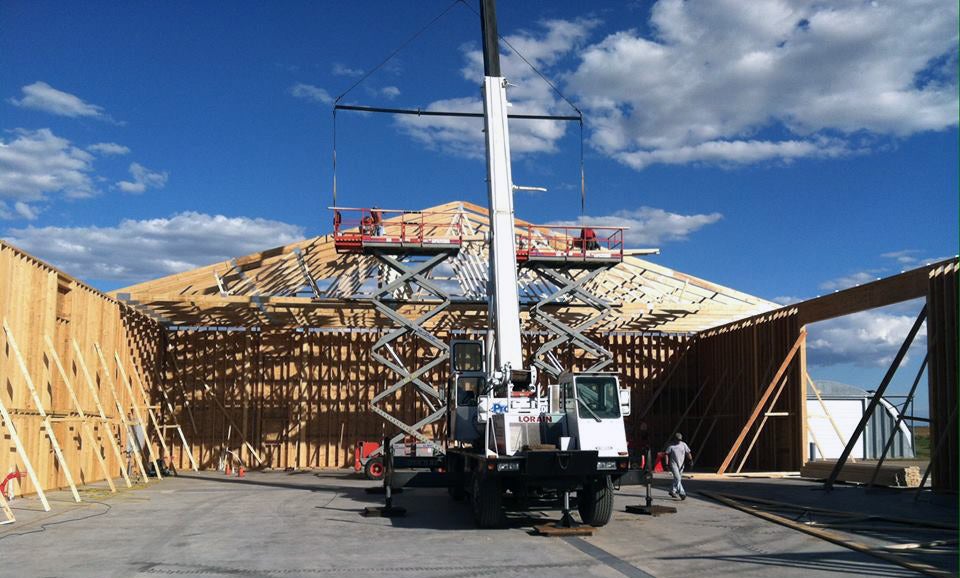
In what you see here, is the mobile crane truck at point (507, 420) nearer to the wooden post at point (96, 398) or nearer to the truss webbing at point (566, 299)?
the wooden post at point (96, 398)

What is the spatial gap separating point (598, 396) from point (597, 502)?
1737mm

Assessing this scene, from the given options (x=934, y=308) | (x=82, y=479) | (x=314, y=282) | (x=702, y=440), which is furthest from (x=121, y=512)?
(x=702, y=440)

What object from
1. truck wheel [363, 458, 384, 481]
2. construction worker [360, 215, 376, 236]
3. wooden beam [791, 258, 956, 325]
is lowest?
truck wheel [363, 458, 384, 481]

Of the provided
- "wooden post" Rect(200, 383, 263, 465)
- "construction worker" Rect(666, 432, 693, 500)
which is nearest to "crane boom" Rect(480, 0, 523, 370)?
"construction worker" Rect(666, 432, 693, 500)

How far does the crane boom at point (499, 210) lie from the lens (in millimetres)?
15977

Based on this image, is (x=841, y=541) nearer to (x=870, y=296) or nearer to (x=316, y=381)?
(x=870, y=296)

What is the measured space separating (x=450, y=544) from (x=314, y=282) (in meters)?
16.7

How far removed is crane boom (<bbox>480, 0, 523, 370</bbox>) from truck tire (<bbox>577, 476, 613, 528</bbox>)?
260 cm

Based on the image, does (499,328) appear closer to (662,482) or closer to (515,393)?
(515,393)

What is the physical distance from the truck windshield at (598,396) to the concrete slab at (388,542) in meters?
1.87

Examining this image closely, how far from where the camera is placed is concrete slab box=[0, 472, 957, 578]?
10.5m

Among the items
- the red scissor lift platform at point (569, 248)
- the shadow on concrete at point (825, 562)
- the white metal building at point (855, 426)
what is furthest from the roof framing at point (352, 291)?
the shadow on concrete at point (825, 562)

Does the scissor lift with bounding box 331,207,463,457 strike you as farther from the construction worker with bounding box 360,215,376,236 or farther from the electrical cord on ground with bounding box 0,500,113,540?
the electrical cord on ground with bounding box 0,500,113,540

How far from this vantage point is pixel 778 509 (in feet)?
54.7
